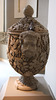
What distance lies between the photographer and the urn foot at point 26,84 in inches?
47.7

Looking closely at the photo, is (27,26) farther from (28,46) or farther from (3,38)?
(3,38)

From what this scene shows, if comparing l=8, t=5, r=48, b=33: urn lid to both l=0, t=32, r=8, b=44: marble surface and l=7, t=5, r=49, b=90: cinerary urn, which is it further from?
l=0, t=32, r=8, b=44: marble surface

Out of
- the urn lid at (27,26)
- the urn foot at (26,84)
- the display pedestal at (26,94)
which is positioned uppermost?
the urn lid at (27,26)

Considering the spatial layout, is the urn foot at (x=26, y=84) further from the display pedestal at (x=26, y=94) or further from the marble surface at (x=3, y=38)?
the marble surface at (x=3, y=38)

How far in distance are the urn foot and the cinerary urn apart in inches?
4.3

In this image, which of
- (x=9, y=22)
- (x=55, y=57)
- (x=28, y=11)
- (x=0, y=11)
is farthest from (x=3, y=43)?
(x=28, y=11)

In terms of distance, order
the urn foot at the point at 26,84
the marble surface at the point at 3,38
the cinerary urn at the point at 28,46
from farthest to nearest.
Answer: the marble surface at the point at 3,38 < the urn foot at the point at 26,84 < the cinerary urn at the point at 28,46

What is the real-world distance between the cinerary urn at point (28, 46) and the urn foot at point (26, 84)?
0.11 m

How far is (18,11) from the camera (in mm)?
3102

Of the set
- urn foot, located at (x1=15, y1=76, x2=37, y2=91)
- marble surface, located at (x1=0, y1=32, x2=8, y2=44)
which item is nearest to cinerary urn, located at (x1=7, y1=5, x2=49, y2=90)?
urn foot, located at (x1=15, y1=76, x2=37, y2=91)

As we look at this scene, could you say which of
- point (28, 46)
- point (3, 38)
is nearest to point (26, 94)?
point (28, 46)

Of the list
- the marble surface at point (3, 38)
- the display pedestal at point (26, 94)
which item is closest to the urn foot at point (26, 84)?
the display pedestal at point (26, 94)

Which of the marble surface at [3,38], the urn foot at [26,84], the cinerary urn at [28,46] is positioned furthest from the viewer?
the marble surface at [3,38]

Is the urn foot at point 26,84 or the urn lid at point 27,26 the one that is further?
the urn foot at point 26,84
